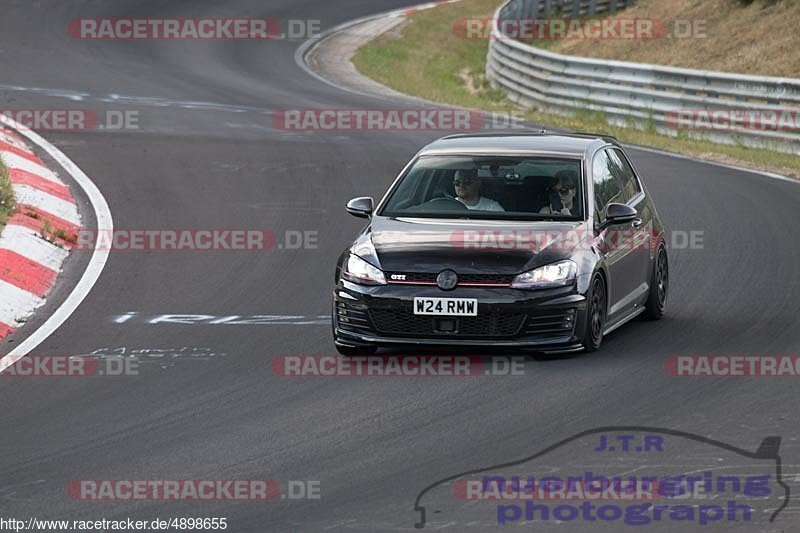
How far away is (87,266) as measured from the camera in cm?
1447

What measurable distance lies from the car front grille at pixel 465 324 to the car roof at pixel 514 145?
5.97ft

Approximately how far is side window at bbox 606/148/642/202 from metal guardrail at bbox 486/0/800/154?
36.6 feet

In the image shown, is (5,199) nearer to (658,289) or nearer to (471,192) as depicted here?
(471,192)

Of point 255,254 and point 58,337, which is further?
point 255,254

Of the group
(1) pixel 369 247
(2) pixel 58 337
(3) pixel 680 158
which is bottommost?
(3) pixel 680 158

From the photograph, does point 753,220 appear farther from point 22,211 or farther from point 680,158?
point 22,211

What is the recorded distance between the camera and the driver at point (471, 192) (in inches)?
450

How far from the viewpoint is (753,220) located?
17.1 meters

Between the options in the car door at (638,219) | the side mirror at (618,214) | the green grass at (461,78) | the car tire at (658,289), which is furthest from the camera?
the green grass at (461,78)

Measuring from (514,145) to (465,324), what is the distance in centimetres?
207

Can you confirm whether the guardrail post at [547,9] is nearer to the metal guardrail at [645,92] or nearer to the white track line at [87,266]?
the metal guardrail at [645,92]

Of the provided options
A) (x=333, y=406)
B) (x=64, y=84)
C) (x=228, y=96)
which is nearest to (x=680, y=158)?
(x=228, y=96)

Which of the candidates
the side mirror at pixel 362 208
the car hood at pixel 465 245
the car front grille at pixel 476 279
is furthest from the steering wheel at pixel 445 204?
the car front grille at pixel 476 279

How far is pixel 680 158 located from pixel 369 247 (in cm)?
1265
